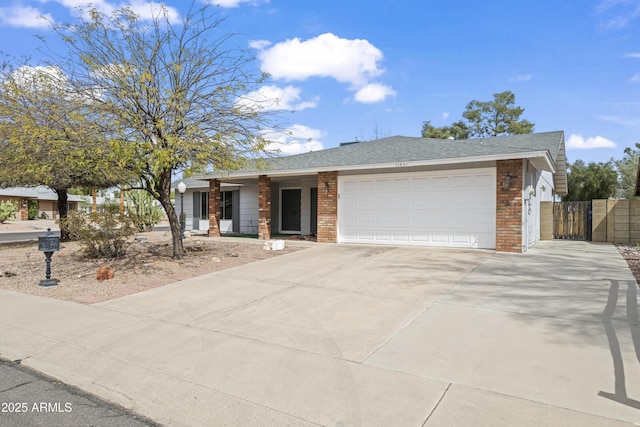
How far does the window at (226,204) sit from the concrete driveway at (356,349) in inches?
515

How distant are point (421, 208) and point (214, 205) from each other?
937 cm

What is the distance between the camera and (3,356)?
4.57 meters

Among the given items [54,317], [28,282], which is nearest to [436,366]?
[54,317]

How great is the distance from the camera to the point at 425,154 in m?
12.8

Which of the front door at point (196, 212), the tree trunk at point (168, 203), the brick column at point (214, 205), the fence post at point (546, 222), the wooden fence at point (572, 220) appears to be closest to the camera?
the tree trunk at point (168, 203)

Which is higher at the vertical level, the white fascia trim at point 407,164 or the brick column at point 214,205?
the white fascia trim at point 407,164

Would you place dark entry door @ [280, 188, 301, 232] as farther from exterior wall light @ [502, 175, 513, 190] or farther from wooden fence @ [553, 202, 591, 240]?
wooden fence @ [553, 202, 591, 240]

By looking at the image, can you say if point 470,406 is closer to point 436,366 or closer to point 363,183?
point 436,366

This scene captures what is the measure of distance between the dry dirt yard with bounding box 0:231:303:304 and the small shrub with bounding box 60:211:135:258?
374mm

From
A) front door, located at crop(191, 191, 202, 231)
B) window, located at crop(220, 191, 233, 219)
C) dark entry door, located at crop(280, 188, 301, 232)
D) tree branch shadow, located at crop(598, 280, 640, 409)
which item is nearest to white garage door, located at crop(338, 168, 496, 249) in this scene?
dark entry door, located at crop(280, 188, 301, 232)

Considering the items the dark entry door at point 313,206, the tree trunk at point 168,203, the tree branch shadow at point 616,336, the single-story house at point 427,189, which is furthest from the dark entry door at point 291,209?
the tree branch shadow at point 616,336

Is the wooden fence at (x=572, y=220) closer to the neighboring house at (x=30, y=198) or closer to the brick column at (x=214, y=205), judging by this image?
the brick column at (x=214, y=205)

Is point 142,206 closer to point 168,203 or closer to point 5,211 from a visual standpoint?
point 168,203

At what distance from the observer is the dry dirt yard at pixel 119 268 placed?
25.2 ft
